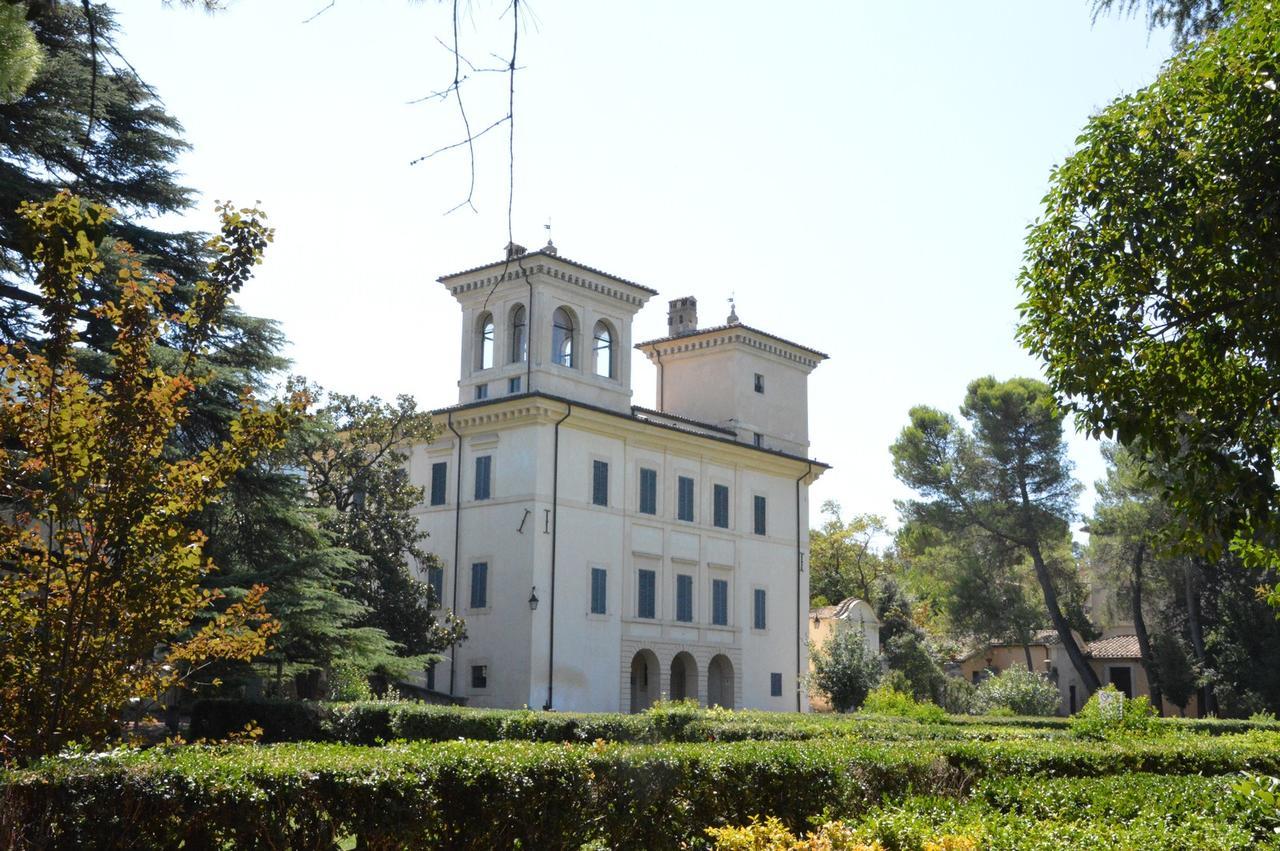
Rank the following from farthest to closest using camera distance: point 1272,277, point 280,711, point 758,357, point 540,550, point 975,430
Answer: point 975,430 → point 758,357 → point 540,550 → point 280,711 → point 1272,277

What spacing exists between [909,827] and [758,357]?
115ft

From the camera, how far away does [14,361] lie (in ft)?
28.0

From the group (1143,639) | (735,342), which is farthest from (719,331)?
(1143,639)

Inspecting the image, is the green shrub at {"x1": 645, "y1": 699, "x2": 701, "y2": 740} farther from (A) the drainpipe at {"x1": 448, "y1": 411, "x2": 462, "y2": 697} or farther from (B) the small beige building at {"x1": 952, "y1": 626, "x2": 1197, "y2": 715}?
(B) the small beige building at {"x1": 952, "y1": 626, "x2": 1197, "y2": 715}

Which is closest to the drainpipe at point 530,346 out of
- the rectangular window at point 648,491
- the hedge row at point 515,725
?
the rectangular window at point 648,491

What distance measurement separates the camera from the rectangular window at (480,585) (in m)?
33.4

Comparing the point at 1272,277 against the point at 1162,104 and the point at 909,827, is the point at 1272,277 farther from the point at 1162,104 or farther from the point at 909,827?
the point at 909,827

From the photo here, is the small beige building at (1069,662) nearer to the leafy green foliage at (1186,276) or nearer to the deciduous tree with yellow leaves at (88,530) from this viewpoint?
the leafy green foliage at (1186,276)

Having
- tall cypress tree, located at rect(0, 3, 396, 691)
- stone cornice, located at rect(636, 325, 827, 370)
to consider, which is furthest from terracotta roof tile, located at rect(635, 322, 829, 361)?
tall cypress tree, located at rect(0, 3, 396, 691)

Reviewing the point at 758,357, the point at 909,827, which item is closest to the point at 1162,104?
the point at 909,827

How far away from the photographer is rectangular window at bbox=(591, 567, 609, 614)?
3381 cm

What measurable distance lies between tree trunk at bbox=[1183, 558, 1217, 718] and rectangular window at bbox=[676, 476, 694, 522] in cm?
1984

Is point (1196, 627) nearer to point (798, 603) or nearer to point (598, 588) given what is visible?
point (798, 603)

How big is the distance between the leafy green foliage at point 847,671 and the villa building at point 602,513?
2.75ft
